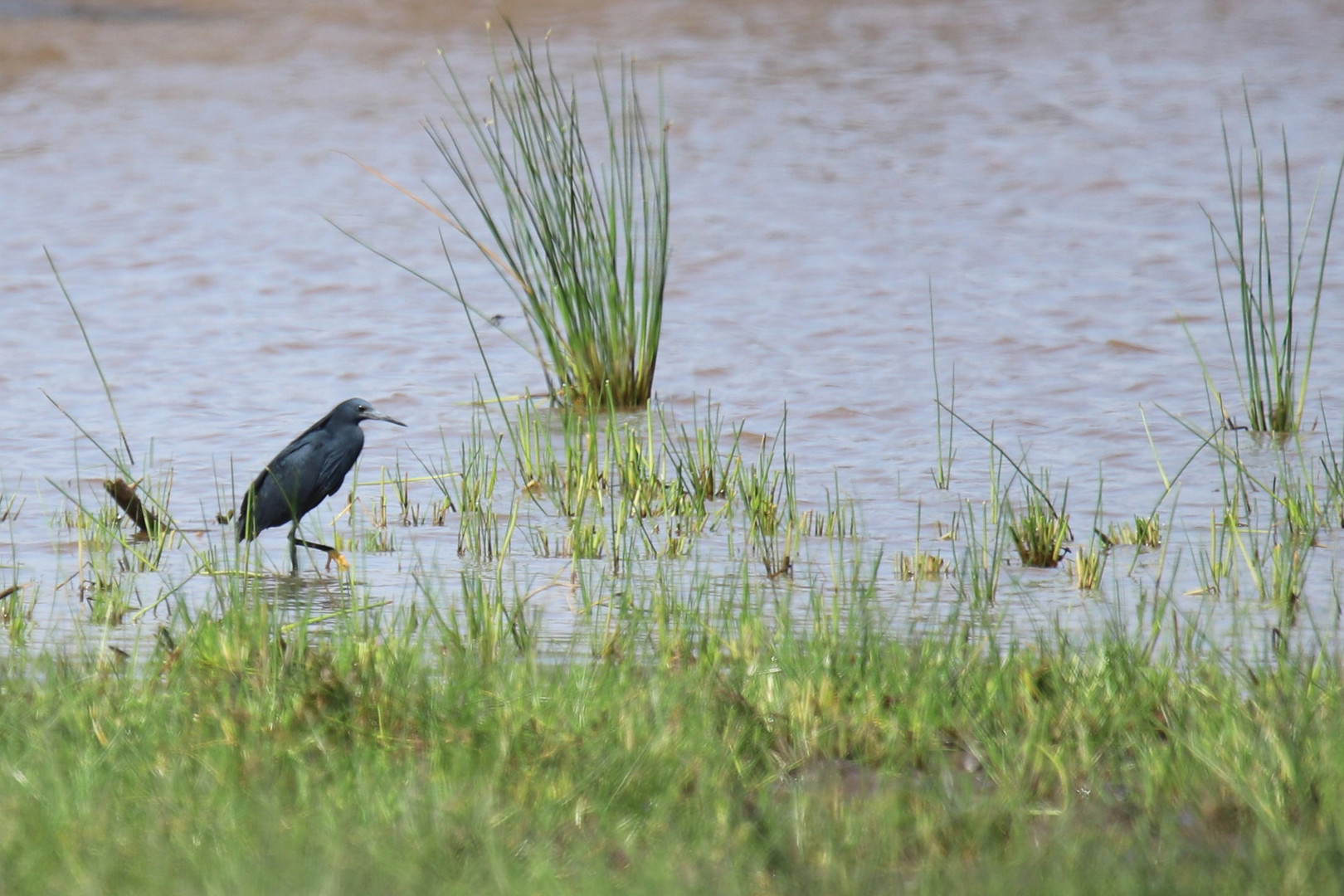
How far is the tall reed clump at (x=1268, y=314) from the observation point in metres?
4.87

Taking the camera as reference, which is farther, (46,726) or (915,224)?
(915,224)

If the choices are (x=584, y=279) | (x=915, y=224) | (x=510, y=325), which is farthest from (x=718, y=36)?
(x=584, y=279)

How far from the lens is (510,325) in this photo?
7559 mm

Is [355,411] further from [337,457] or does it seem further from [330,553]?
[330,553]

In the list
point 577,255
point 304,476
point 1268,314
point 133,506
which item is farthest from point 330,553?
point 1268,314

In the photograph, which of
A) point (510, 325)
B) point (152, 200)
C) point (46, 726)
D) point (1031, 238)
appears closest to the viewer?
point (46, 726)

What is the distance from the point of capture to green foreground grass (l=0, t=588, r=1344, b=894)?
2145mm

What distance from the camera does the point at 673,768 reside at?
2.51 metres

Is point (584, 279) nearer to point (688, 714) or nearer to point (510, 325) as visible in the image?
point (510, 325)

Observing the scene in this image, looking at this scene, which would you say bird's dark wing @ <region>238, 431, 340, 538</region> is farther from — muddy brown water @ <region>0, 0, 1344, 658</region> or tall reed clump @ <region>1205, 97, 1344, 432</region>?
tall reed clump @ <region>1205, 97, 1344, 432</region>

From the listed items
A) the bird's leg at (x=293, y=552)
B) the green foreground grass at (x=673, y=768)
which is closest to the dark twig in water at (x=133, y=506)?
the bird's leg at (x=293, y=552)

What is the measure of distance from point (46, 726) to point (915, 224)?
6.89 meters

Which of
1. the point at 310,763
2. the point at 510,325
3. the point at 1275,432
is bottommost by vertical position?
the point at 310,763

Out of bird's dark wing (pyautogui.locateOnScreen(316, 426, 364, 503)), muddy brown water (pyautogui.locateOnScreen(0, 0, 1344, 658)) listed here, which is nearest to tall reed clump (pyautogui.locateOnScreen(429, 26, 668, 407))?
muddy brown water (pyautogui.locateOnScreen(0, 0, 1344, 658))
